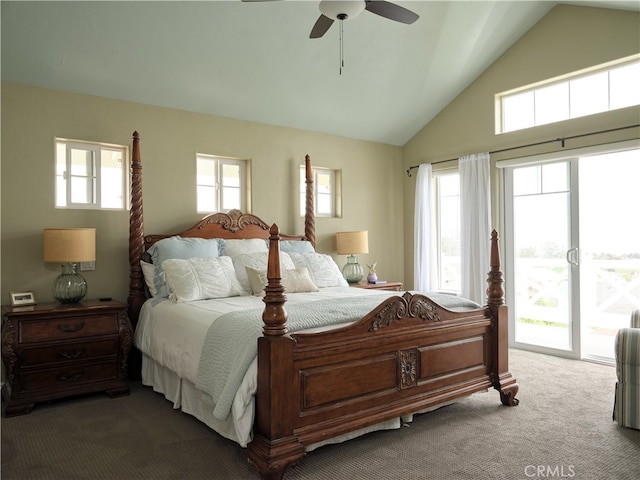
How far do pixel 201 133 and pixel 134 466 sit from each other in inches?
124

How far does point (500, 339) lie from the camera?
10.9ft

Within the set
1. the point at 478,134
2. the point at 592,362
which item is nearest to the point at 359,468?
the point at 592,362

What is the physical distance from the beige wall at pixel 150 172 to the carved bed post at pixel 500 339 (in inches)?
96.5

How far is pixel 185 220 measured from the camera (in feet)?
14.8

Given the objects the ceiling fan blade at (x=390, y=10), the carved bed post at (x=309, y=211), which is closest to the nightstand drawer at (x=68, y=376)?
the carved bed post at (x=309, y=211)

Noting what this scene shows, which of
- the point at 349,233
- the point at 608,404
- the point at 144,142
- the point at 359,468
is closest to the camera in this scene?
the point at 359,468

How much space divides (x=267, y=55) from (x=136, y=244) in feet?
6.75

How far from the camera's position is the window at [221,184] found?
4.78 metres

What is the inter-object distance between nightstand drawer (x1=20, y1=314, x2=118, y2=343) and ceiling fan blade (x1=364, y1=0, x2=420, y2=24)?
285cm

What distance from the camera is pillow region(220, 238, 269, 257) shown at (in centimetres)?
427

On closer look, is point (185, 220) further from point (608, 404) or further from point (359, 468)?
point (608, 404)

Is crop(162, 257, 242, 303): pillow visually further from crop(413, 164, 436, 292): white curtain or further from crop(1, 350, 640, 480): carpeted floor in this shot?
crop(413, 164, 436, 292): white curtain

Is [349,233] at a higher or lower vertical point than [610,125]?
lower

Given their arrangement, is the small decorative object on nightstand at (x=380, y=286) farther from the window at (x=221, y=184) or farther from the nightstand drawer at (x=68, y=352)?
the nightstand drawer at (x=68, y=352)
